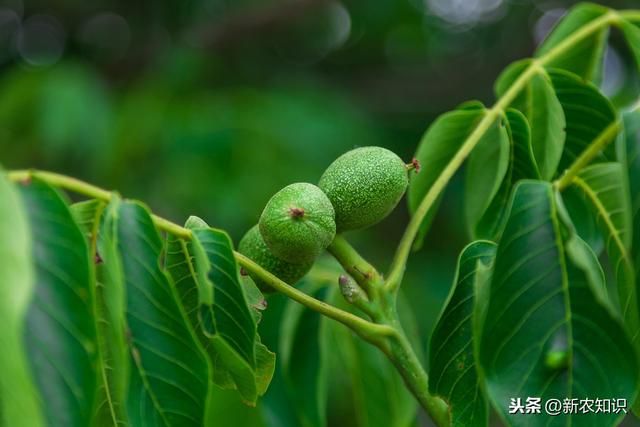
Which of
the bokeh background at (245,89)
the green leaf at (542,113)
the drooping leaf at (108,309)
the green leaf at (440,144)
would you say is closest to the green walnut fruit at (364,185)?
the green leaf at (440,144)

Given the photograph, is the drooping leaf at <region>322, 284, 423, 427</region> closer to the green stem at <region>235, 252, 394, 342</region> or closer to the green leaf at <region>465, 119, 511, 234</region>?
the green leaf at <region>465, 119, 511, 234</region>

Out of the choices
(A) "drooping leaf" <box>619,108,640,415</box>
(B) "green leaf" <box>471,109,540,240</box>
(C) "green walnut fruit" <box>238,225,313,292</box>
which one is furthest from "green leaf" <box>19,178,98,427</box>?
(B) "green leaf" <box>471,109,540,240</box>

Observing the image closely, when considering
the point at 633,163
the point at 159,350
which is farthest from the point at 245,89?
the point at 633,163

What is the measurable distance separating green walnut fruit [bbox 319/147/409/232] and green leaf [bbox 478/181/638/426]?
0.99ft

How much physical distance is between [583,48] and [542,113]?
261 mm

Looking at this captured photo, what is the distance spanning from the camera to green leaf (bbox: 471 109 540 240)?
1.44 metres

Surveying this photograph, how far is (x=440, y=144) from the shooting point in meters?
1.62

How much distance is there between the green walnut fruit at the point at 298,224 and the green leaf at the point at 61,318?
0.36 metres

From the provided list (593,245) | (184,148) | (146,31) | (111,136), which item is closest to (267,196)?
(184,148)

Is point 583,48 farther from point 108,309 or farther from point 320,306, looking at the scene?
point 108,309

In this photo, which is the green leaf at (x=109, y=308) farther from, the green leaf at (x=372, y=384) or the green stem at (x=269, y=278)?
the green leaf at (x=372, y=384)

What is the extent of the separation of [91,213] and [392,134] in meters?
4.38

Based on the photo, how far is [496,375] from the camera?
112cm

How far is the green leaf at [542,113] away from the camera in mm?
1489
